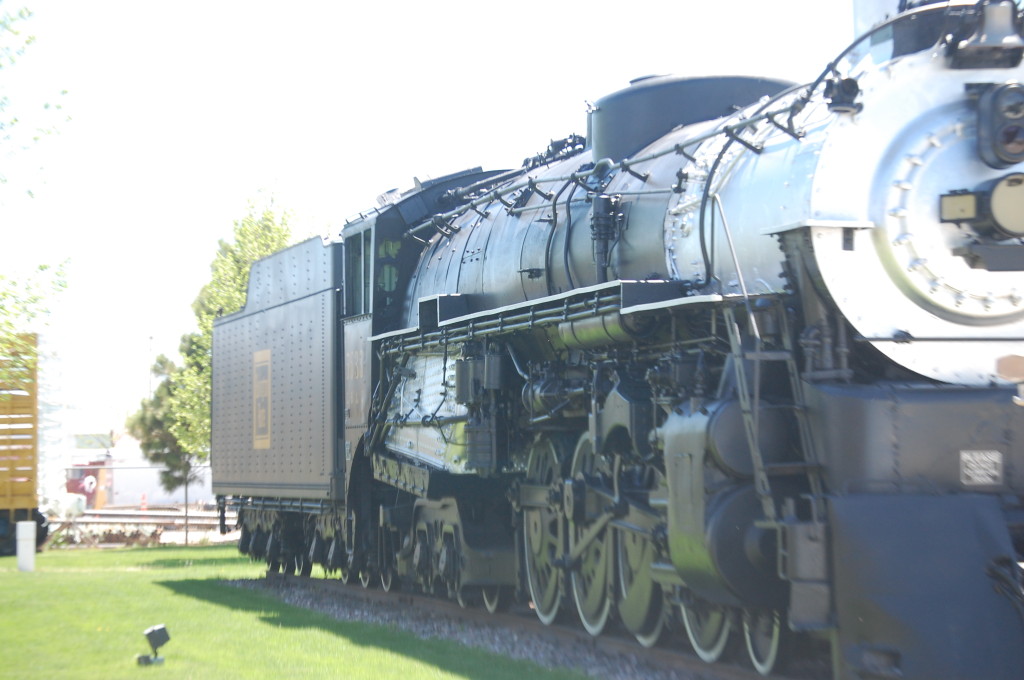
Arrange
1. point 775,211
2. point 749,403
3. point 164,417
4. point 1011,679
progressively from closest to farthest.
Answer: point 1011,679
point 749,403
point 775,211
point 164,417

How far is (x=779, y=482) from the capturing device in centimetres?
705

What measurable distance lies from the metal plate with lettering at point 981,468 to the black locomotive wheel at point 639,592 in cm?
275

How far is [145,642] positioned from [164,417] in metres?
25.7

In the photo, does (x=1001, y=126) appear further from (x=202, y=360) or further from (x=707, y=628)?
(x=202, y=360)

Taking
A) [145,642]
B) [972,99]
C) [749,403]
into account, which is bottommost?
[145,642]

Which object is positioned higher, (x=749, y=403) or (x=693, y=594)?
(x=749, y=403)

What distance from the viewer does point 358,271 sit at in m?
14.9

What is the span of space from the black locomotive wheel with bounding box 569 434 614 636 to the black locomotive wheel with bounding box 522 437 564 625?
12.5 inches

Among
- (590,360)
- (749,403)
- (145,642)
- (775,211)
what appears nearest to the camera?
(749,403)

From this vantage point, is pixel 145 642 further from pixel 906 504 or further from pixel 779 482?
pixel 906 504

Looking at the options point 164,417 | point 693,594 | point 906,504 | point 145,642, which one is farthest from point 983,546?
point 164,417

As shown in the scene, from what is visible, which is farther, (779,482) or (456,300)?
(456,300)

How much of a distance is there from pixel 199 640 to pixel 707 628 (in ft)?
16.4

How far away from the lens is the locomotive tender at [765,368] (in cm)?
642
